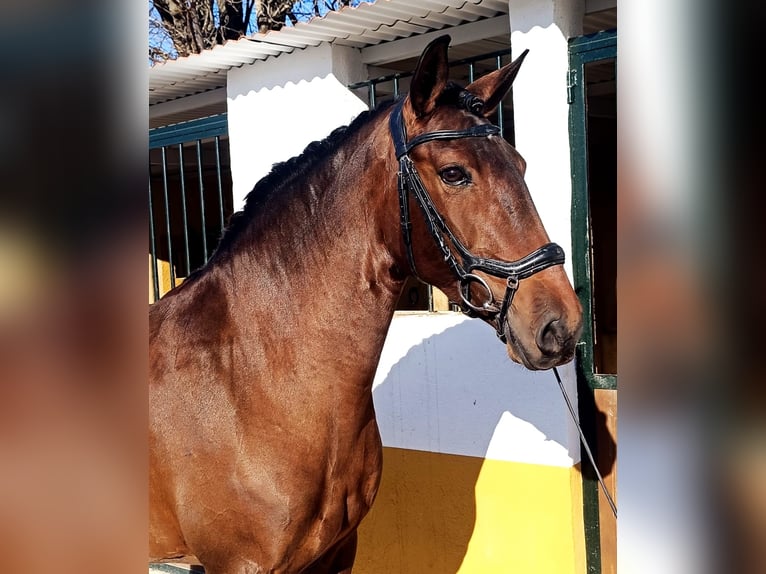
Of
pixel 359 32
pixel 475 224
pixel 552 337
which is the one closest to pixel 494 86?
pixel 475 224

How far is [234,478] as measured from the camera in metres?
2.49

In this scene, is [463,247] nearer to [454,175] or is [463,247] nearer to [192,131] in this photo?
[454,175]

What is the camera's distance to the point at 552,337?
85.3 inches

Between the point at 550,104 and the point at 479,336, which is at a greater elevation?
the point at 550,104

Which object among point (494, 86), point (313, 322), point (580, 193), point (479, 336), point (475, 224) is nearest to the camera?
point (475, 224)

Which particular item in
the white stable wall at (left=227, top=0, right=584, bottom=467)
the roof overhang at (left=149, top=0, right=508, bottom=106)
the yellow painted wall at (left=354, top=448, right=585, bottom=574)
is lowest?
the yellow painted wall at (left=354, top=448, right=585, bottom=574)

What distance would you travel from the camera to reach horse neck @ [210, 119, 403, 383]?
8.30 ft

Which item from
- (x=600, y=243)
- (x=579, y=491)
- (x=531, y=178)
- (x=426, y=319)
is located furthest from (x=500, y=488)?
(x=600, y=243)

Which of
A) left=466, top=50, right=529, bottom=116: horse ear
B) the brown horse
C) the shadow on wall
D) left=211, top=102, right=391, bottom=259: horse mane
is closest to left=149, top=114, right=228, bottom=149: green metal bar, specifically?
the shadow on wall

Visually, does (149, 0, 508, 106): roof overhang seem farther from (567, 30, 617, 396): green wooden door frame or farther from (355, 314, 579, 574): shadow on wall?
(355, 314, 579, 574): shadow on wall

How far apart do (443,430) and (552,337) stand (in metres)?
2.11

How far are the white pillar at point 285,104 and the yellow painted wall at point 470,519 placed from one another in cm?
199

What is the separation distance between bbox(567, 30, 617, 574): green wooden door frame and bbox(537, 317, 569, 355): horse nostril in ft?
5.25
